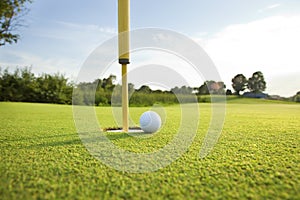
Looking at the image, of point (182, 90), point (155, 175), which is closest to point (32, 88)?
point (182, 90)

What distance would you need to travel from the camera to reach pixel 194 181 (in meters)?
2.10

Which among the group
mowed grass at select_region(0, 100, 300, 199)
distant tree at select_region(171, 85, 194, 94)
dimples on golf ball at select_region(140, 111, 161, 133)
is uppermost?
distant tree at select_region(171, 85, 194, 94)

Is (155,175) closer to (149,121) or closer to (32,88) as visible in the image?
(149,121)

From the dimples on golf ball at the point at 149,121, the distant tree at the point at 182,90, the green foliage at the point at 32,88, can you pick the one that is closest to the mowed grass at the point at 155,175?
the dimples on golf ball at the point at 149,121

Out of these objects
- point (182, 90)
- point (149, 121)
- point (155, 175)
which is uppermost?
point (182, 90)

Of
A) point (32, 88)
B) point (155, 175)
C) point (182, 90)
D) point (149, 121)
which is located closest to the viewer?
point (155, 175)

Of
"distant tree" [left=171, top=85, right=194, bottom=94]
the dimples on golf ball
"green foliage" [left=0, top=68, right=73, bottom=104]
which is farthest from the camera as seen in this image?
"green foliage" [left=0, top=68, right=73, bottom=104]

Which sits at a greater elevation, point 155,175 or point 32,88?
point 32,88

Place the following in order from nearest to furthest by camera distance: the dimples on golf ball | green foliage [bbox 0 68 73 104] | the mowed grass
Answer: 1. the mowed grass
2. the dimples on golf ball
3. green foliage [bbox 0 68 73 104]

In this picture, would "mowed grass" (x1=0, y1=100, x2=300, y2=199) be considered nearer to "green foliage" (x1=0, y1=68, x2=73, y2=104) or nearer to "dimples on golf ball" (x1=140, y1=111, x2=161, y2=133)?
"dimples on golf ball" (x1=140, y1=111, x2=161, y2=133)

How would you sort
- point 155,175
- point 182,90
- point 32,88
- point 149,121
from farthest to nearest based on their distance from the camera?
point 32,88
point 182,90
point 149,121
point 155,175

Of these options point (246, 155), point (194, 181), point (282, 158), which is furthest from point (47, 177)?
point (282, 158)

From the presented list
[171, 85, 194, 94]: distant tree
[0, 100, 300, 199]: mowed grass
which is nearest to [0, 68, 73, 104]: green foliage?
[171, 85, 194, 94]: distant tree

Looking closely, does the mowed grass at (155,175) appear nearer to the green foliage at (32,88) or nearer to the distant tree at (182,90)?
the distant tree at (182,90)
